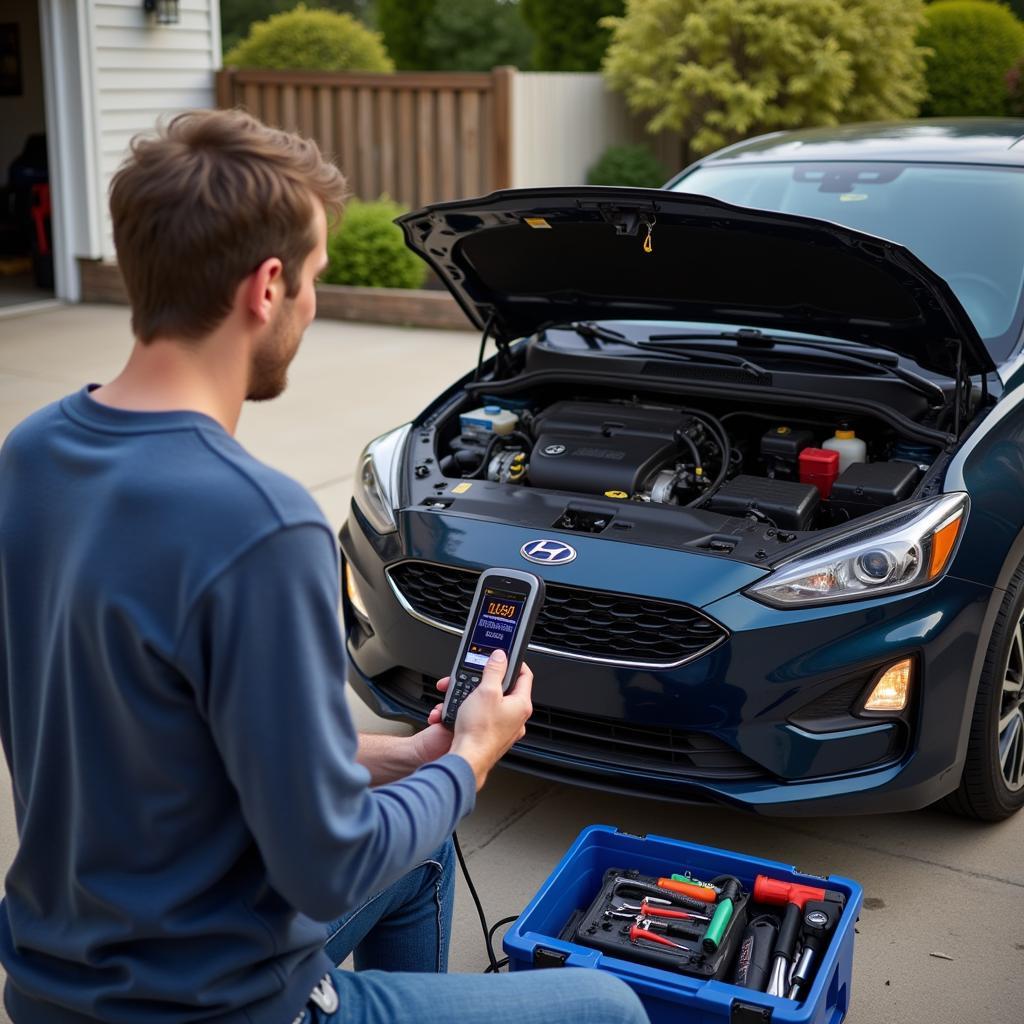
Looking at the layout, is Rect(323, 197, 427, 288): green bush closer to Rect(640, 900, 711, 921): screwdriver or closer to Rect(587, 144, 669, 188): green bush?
Rect(587, 144, 669, 188): green bush

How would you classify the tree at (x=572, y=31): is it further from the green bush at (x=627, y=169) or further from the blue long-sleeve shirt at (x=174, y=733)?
the blue long-sleeve shirt at (x=174, y=733)

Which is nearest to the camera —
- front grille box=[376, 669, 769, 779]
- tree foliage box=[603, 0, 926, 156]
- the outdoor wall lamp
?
front grille box=[376, 669, 769, 779]

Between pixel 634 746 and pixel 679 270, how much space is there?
4.93ft

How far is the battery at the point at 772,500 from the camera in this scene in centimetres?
355

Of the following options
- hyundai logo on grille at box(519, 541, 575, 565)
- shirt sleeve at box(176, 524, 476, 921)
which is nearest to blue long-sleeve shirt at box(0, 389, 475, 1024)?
shirt sleeve at box(176, 524, 476, 921)

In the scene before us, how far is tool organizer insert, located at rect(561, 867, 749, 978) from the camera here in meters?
2.68

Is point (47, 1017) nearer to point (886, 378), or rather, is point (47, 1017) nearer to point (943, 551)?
point (943, 551)


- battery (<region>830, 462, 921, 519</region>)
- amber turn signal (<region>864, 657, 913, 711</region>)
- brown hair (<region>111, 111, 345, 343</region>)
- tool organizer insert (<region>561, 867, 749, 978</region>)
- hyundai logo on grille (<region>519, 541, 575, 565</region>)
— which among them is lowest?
tool organizer insert (<region>561, 867, 749, 978</region>)

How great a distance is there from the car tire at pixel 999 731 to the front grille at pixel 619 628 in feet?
2.41

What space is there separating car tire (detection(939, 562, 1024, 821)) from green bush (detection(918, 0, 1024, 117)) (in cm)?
1393

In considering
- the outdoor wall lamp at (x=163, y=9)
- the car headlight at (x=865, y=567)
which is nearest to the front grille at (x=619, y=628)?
the car headlight at (x=865, y=567)

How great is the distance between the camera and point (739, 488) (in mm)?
3701

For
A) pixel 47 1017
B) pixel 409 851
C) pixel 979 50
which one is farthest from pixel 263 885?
pixel 979 50

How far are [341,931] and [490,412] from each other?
2326 millimetres
